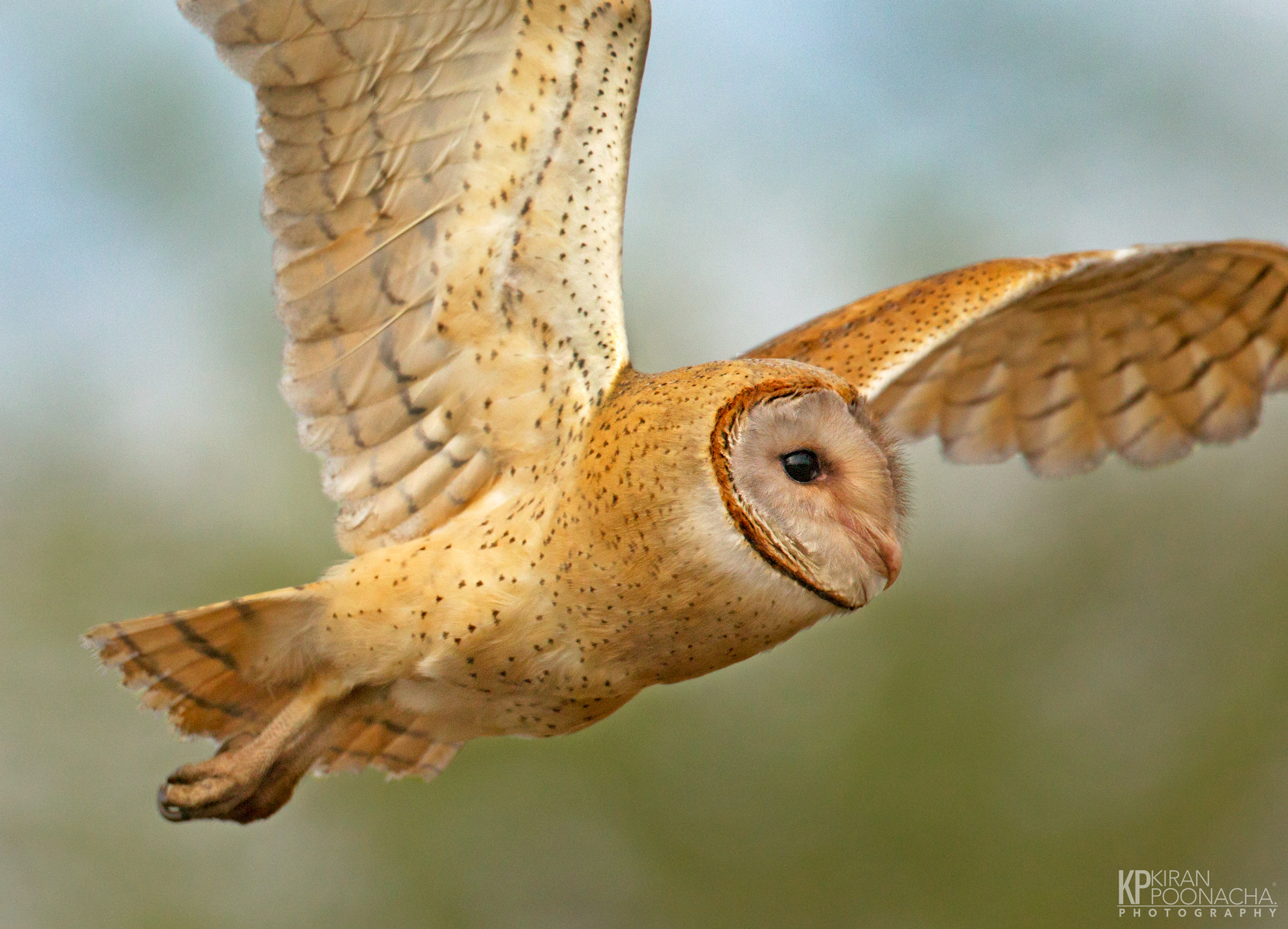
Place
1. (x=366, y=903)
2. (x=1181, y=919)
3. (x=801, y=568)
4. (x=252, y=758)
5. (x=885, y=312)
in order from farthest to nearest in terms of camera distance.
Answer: (x=1181, y=919), (x=366, y=903), (x=885, y=312), (x=252, y=758), (x=801, y=568)

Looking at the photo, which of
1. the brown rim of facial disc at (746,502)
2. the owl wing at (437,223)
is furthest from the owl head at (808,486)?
the owl wing at (437,223)

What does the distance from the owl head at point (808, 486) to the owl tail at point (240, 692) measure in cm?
87

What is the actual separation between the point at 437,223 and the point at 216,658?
93cm

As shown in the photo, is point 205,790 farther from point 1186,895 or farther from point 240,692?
point 1186,895

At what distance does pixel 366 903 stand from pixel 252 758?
231 inches

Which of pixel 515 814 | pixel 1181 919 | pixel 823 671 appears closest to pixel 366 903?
pixel 515 814

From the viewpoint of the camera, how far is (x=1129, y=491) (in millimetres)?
8961

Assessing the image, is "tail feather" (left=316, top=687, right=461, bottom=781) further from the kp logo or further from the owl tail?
the kp logo

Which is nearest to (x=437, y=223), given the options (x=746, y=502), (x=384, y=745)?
Answer: (x=746, y=502)

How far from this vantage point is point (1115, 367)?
3420 mm

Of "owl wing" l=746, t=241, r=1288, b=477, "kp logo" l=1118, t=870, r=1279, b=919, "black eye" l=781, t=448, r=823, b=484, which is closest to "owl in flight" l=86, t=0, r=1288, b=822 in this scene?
"black eye" l=781, t=448, r=823, b=484

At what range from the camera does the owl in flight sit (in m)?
2.07

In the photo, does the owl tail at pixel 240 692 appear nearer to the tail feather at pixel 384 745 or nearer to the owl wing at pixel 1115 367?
the tail feather at pixel 384 745

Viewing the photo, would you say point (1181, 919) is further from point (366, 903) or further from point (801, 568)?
point (801, 568)
